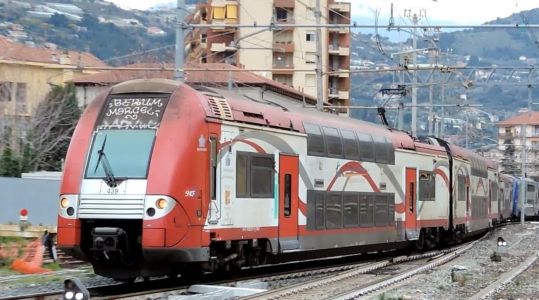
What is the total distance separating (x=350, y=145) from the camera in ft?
73.8

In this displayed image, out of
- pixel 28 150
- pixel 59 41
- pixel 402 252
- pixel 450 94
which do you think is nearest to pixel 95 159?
pixel 402 252

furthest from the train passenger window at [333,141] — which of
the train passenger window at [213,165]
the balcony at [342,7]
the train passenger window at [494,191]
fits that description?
the balcony at [342,7]

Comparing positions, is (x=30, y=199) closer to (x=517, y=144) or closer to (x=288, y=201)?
(x=288, y=201)

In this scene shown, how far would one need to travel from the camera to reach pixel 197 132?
1568 cm

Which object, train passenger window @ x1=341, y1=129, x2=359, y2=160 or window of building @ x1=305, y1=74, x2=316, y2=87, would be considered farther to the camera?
window of building @ x1=305, y1=74, x2=316, y2=87

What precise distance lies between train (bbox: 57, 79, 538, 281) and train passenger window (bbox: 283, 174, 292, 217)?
0.05 m

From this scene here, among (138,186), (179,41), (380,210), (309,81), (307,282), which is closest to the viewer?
(138,186)

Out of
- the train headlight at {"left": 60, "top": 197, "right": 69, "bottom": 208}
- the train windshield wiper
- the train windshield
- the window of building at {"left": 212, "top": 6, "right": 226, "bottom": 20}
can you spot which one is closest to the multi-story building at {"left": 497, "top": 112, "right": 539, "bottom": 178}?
the window of building at {"left": 212, "top": 6, "right": 226, "bottom": 20}

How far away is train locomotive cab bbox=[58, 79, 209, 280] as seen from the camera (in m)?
15.1

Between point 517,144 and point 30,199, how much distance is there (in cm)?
10148

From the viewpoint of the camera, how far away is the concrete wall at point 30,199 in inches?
1187

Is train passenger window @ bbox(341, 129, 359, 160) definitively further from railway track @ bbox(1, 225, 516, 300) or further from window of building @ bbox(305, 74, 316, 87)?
window of building @ bbox(305, 74, 316, 87)

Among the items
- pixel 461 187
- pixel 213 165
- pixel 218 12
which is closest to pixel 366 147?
pixel 213 165

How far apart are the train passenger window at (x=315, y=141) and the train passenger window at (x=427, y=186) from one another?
7994mm
